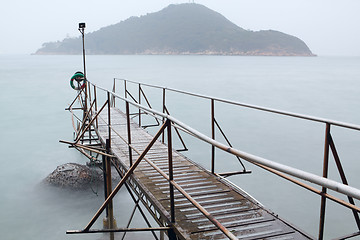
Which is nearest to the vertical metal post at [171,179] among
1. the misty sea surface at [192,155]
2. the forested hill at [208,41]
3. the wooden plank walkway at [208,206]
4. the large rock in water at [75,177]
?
the wooden plank walkway at [208,206]

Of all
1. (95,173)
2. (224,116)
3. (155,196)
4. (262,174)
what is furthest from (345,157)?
(155,196)

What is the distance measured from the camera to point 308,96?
38.8m

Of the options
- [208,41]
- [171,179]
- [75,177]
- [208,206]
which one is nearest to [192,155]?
[75,177]

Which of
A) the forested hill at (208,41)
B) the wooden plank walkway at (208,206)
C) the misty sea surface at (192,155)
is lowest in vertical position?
the misty sea surface at (192,155)

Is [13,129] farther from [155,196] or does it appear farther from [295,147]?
[155,196]

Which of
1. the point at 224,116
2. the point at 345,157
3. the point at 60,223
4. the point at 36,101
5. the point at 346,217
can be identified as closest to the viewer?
the point at 60,223

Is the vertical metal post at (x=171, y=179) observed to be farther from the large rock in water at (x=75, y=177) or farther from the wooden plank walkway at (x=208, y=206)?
the large rock in water at (x=75, y=177)

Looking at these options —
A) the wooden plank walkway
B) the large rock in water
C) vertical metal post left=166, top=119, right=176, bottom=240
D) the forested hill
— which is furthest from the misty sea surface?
the forested hill

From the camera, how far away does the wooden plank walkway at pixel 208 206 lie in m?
3.31

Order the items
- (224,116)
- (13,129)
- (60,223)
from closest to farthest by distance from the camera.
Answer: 1. (60,223)
2. (13,129)
3. (224,116)

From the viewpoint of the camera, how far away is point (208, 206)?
3830 mm

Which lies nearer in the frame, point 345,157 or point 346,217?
point 346,217

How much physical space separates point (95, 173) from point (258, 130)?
13755 mm

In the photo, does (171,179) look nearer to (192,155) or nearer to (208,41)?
(192,155)
